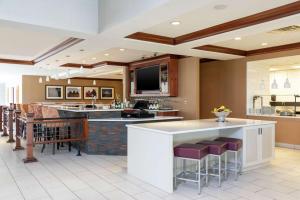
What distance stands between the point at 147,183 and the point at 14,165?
110 inches

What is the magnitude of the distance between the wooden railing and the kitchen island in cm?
→ 206

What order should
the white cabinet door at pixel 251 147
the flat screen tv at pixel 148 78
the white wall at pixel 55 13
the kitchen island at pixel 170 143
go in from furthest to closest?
the flat screen tv at pixel 148 78 → the white cabinet door at pixel 251 147 → the white wall at pixel 55 13 → the kitchen island at pixel 170 143

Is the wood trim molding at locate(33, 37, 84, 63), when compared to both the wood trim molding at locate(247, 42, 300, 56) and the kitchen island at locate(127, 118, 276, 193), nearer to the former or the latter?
the kitchen island at locate(127, 118, 276, 193)

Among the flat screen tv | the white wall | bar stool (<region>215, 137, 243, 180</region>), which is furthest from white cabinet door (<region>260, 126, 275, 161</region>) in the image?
the flat screen tv

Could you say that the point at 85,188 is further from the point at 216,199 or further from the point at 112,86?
the point at 112,86

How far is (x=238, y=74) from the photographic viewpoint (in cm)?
730

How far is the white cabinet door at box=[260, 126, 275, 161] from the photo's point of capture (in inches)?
180

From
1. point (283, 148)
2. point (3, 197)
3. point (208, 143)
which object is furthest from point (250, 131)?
point (3, 197)

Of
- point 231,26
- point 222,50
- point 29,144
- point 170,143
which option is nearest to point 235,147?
point 170,143

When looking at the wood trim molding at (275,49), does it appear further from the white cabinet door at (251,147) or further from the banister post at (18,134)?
the banister post at (18,134)

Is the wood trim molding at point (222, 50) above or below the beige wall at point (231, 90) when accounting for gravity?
above

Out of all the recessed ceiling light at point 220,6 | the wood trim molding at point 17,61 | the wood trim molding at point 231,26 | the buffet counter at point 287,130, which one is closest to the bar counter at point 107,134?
the wood trim molding at point 231,26

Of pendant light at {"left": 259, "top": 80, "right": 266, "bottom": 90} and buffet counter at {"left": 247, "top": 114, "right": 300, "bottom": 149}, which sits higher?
pendant light at {"left": 259, "top": 80, "right": 266, "bottom": 90}

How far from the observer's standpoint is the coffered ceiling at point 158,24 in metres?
3.50
